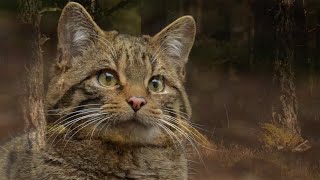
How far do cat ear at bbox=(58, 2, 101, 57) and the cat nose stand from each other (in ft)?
1.54

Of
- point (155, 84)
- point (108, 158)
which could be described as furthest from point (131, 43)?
point (108, 158)

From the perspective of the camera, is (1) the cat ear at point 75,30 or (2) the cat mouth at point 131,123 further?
(1) the cat ear at point 75,30

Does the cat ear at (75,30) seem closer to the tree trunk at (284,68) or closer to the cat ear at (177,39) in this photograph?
the cat ear at (177,39)

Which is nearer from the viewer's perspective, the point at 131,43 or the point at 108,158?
the point at 108,158

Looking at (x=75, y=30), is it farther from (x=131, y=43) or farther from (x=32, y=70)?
(x=32, y=70)

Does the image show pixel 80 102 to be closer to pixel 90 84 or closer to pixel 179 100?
pixel 90 84

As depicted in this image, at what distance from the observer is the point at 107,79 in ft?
10.7

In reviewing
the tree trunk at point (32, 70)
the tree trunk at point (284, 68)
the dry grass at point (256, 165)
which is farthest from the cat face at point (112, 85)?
the tree trunk at point (284, 68)

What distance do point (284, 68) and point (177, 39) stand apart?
1756 millimetres

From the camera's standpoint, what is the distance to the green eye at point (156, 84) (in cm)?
336

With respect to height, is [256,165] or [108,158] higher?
[108,158]

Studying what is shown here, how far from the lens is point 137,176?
3301 millimetres

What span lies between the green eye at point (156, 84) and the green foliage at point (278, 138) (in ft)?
6.47

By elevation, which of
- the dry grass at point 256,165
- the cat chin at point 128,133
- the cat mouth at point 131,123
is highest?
the cat mouth at point 131,123
